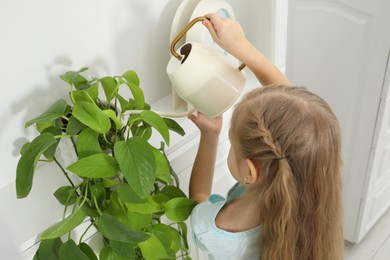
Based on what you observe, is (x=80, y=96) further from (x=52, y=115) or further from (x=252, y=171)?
(x=252, y=171)

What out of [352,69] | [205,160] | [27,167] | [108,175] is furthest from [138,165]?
[352,69]

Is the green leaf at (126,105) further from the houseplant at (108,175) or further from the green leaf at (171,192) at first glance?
the green leaf at (171,192)

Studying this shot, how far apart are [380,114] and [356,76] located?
14 centimetres

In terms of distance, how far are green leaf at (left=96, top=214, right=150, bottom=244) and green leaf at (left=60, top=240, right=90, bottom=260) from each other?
57 millimetres

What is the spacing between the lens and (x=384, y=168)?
5.04 feet

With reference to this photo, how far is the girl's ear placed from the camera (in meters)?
0.69

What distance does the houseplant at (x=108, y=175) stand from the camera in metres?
0.63

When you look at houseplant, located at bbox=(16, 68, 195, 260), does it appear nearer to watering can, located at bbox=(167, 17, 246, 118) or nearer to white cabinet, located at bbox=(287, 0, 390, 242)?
watering can, located at bbox=(167, 17, 246, 118)

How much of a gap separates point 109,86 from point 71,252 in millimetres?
293

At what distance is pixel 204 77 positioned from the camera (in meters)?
0.75

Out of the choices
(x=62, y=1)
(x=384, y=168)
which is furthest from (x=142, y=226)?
(x=384, y=168)

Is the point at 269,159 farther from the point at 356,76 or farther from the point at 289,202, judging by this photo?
the point at 356,76

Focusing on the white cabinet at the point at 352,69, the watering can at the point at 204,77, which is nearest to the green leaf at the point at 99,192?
the watering can at the point at 204,77

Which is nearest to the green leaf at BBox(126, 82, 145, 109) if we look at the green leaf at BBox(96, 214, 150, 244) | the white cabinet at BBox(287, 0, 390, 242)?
the green leaf at BBox(96, 214, 150, 244)
